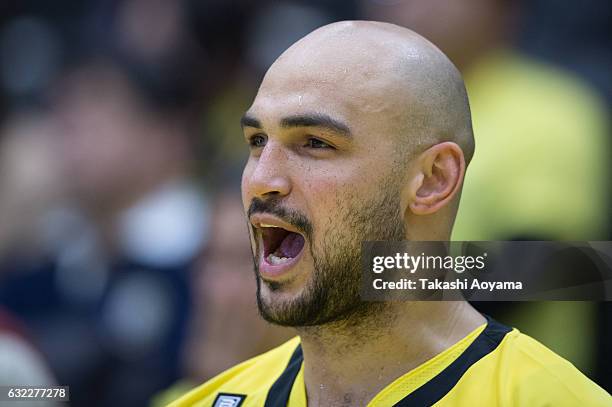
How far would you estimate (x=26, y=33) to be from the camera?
7.68 feet

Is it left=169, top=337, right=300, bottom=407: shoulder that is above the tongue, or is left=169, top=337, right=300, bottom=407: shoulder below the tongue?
below

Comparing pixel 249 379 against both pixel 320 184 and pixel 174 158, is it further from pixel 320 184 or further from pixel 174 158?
pixel 174 158

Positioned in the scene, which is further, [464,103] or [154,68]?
[154,68]

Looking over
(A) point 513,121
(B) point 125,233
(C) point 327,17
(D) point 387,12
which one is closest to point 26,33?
(B) point 125,233

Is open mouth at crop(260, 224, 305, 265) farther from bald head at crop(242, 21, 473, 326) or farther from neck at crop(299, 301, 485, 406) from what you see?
neck at crop(299, 301, 485, 406)

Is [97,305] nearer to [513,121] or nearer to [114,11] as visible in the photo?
[114,11]

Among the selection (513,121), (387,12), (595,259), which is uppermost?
(387,12)

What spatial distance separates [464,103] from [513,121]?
0.39m

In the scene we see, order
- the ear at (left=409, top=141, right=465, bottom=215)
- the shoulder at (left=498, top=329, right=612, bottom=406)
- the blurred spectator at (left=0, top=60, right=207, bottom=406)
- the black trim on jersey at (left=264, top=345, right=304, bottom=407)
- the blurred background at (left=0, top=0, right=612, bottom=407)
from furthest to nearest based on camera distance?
the blurred spectator at (left=0, top=60, right=207, bottom=406)
the blurred background at (left=0, top=0, right=612, bottom=407)
the black trim on jersey at (left=264, top=345, right=304, bottom=407)
the ear at (left=409, top=141, right=465, bottom=215)
the shoulder at (left=498, top=329, right=612, bottom=406)

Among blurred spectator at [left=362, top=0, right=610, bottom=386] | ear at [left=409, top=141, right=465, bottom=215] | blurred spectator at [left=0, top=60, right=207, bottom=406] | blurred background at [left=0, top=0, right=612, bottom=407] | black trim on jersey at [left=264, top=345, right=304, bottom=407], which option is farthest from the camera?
blurred spectator at [left=0, top=60, right=207, bottom=406]

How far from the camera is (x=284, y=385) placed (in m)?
1.52

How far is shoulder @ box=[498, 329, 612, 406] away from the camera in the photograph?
A: 126 centimetres

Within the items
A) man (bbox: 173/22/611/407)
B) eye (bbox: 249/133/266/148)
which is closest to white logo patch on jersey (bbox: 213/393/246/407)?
man (bbox: 173/22/611/407)

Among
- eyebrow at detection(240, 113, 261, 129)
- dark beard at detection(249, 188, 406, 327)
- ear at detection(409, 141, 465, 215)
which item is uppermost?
eyebrow at detection(240, 113, 261, 129)
